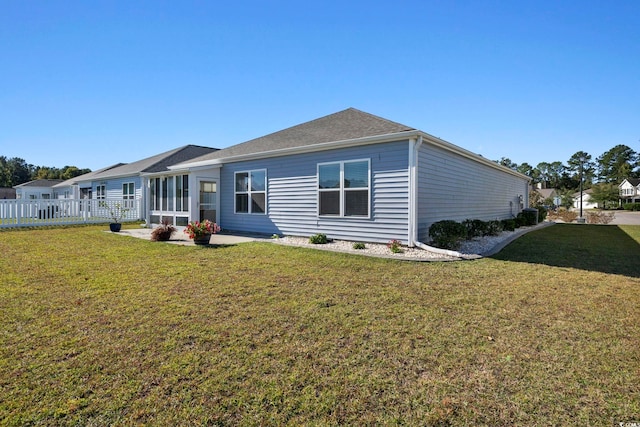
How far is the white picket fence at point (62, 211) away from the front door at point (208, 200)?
254 inches

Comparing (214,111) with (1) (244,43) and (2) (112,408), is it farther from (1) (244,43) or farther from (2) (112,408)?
(2) (112,408)

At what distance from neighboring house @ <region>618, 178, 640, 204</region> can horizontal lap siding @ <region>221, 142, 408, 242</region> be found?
7191 cm

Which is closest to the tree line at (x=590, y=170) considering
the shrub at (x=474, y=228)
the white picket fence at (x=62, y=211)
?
the shrub at (x=474, y=228)

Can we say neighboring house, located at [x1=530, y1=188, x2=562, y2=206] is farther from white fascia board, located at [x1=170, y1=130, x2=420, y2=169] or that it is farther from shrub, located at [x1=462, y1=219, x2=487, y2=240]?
white fascia board, located at [x1=170, y1=130, x2=420, y2=169]

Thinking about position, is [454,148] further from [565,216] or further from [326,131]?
[565,216]

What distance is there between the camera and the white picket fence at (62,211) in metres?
13.8

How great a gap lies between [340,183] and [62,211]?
593 inches

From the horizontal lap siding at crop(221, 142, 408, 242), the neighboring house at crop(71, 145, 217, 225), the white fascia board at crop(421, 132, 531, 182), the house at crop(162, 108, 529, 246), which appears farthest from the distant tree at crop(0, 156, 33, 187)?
the white fascia board at crop(421, 132, 531, 182)

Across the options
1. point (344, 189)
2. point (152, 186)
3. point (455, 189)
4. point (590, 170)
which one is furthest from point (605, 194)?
point (152, 186)

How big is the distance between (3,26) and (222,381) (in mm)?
Answer: 14146

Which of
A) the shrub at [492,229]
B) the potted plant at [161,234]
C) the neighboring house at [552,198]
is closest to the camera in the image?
the potted plant at [161,234]

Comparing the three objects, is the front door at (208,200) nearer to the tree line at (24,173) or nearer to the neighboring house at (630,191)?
the tree line at (24,173)

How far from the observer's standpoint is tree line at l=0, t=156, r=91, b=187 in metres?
49.8

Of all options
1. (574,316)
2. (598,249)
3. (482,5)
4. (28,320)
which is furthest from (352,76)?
(28,320)
